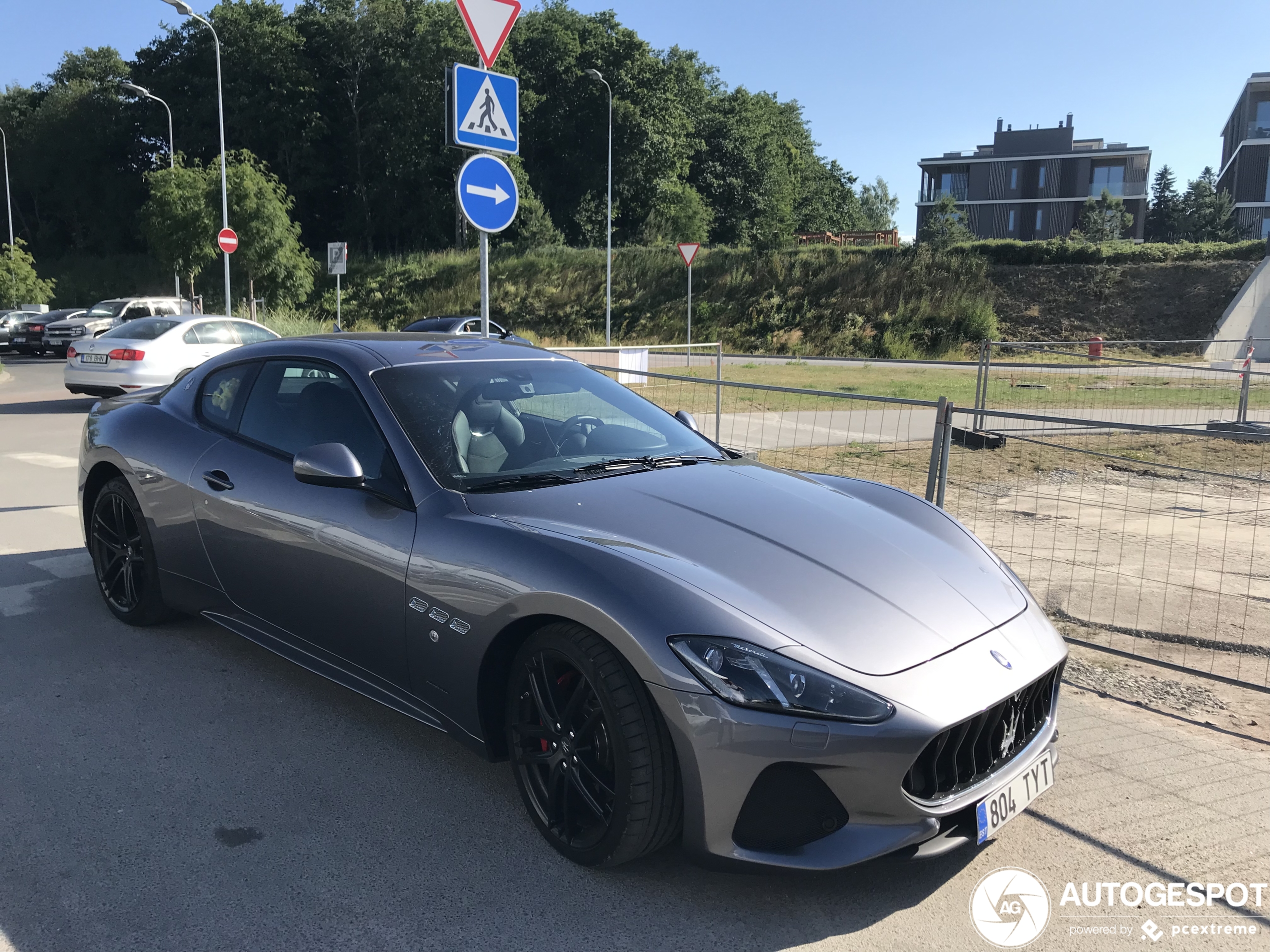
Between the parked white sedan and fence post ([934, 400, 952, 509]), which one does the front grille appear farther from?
the parked white sedan

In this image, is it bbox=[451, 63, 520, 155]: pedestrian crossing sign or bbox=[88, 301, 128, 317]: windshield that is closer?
bbox=[451, 63, 520, 155]: pedestrian crossing sign

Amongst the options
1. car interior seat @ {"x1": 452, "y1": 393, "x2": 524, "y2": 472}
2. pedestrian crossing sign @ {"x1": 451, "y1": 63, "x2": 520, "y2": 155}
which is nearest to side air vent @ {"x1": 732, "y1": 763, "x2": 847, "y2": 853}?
car interior seat @ {"x1": 452, "y1": 393, "x2": 524, "y2": 472}

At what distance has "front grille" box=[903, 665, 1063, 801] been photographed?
8.25 ft

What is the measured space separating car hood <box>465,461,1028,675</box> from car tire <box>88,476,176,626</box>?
2377mm

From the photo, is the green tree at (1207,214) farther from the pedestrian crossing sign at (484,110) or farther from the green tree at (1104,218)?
the pedestrian crossing sign at (484,110)

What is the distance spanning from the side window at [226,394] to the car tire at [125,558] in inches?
25.6

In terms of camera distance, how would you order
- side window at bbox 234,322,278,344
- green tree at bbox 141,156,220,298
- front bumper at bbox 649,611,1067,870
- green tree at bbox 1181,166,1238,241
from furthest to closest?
green tree at bbox 1181,166,1238,241 → green tree at bbox 141,156,220,298 → side window at bbox 234,322,278,344 → front bumper at bbox 649,611,1067,870

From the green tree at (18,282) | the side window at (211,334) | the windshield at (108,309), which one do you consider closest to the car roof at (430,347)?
the side window at (211,334)

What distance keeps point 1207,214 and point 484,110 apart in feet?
236

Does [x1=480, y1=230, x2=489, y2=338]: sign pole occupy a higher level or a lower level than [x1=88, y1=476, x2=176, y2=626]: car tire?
higher

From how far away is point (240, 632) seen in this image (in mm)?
4133

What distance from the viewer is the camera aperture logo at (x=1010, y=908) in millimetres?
2613

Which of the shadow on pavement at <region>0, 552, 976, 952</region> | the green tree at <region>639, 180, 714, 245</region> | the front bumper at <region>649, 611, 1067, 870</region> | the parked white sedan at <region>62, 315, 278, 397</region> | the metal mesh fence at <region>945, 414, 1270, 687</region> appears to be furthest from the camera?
the green tree at <region>639, 180, 714, 245</region>

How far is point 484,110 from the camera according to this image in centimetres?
694
